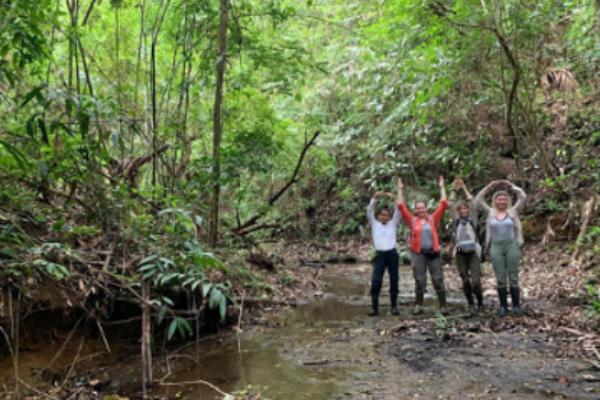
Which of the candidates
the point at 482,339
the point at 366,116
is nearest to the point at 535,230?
the point at 366,116

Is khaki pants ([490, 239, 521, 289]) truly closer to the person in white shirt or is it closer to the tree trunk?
the person in white shirt

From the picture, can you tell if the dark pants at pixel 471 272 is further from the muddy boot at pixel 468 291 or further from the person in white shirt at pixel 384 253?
the person in white shirt at pixel 384 253

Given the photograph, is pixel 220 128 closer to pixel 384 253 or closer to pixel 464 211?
pixel 384 253

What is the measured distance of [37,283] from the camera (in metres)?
5.93

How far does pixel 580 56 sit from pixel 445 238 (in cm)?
644

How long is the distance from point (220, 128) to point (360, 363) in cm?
528

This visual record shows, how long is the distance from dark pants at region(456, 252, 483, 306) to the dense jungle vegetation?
5.34ft

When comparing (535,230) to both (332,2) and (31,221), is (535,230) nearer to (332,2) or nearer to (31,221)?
(332,2)

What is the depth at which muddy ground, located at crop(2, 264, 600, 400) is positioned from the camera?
499 cm

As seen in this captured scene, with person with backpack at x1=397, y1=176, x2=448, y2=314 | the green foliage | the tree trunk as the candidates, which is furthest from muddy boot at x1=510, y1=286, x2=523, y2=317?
the tree trunk

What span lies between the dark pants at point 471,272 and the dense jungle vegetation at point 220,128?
163cm

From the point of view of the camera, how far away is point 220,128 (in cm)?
927

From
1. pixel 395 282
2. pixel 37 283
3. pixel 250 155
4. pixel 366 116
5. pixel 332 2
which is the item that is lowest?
pixel 395 282

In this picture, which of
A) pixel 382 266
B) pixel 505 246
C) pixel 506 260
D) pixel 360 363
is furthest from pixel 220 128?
pixel 506 260
